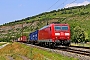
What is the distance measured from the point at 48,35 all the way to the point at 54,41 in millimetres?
3303

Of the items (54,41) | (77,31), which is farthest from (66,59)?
(77,31)

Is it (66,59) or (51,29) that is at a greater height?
(51,29)

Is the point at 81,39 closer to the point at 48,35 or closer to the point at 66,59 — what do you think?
the point at 48,35

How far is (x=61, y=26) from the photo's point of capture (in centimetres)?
3897

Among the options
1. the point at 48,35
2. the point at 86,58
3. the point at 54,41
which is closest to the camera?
the point at 86,58

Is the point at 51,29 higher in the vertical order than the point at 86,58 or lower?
higher

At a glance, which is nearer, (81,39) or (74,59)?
(74,59)

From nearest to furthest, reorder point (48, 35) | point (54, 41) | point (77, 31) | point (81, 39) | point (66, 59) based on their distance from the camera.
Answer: point (66, 59) < point (54, 41) < point (48, 35) < point (81, 39) < point (77, 31)

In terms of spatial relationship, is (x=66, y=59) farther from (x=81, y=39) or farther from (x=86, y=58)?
(x=81, y=39)

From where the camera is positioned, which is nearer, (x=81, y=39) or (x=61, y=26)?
(x=61, y=26)

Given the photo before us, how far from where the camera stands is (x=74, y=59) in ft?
75.5

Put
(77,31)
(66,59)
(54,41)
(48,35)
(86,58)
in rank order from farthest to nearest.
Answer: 1. (77,31)
2. (48,35)
3. (54,41)
4. (66,59)
5. (86,58)

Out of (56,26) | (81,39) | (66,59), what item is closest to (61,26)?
(56,26)

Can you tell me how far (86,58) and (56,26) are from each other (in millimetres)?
16787
